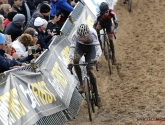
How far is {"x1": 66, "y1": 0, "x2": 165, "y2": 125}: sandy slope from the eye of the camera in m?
10.5

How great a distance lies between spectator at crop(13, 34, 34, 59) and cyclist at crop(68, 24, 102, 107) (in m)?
1.12

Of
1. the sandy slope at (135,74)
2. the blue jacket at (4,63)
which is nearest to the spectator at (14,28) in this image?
the blue jacket at (4,63)

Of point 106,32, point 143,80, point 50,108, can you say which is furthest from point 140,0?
point 50,108

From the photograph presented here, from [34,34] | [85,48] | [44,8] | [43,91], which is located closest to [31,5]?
[44,8]

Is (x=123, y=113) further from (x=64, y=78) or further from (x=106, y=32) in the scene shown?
(x=106, y=32)

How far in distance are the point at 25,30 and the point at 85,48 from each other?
5.09 feet

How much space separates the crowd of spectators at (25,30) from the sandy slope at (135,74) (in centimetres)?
203

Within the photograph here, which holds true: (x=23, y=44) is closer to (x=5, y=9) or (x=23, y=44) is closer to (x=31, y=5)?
(x=5, y=9)

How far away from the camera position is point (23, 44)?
989cm

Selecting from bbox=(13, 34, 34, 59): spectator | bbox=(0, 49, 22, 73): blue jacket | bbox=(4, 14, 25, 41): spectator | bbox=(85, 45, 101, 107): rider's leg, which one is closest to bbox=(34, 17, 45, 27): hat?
bbox=(4, 14, 25, 41): spectator

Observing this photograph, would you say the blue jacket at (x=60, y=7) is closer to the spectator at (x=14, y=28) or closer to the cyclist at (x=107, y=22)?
the cyclist at (x=107, y=22)

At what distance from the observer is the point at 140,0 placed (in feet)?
68.4

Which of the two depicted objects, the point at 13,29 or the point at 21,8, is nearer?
the point at 13,29

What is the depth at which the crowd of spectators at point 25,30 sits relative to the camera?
8.98 m
